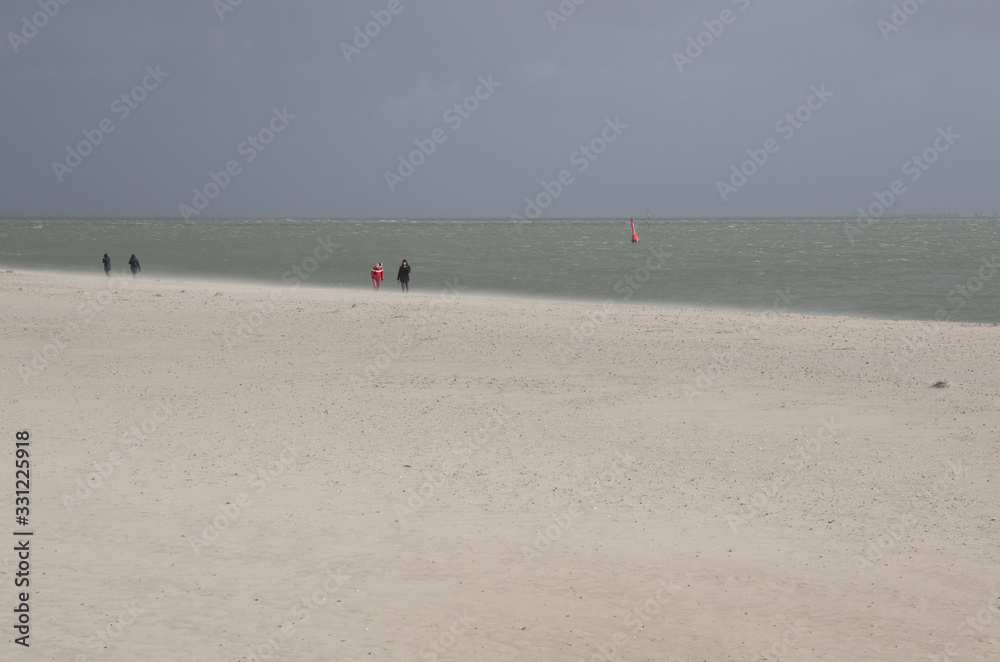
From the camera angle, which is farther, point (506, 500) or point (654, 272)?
point (654, 272)

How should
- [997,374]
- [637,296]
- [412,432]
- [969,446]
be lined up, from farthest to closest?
[637,296] → [997,374] → [412,432] → [969,446]

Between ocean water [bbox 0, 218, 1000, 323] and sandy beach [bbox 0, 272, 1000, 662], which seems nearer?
sandy beach [bbox 0, 272, 1000, 662]

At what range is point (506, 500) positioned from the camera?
10.9 meters

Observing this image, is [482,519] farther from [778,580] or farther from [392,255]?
[392,255]

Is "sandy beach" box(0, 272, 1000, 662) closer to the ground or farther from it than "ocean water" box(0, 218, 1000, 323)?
closer to the ground

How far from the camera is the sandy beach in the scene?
25.2 feet

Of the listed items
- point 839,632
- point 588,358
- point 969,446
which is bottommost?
point 839,632

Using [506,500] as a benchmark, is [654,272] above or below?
above

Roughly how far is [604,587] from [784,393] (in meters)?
8.81

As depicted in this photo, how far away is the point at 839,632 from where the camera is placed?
7652 mm

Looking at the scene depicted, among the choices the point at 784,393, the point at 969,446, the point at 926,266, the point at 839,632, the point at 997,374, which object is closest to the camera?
the point at 839,632

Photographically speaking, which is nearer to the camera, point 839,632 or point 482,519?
point 839,632

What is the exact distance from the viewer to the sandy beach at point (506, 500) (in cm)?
767

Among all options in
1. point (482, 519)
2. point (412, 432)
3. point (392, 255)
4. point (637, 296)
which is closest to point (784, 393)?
point (412, 432)
